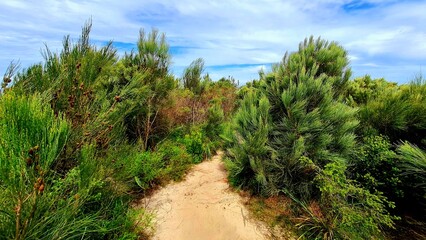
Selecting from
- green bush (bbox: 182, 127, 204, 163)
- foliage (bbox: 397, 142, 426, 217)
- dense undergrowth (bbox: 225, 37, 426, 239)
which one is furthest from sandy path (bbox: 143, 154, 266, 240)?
foliage (bbox: 397, 142, 426, 217)

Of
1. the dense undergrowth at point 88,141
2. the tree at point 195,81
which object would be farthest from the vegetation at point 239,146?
the tree at point 195,81

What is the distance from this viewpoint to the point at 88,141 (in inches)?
109

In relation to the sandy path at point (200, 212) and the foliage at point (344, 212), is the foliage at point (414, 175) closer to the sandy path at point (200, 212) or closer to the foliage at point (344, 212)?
the foliage at point (344, 212)

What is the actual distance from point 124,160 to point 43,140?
2.06 metres

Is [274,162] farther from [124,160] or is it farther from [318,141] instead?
[124,160]

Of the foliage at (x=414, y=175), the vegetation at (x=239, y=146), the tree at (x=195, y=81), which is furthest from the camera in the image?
the tree at (x=195, y=81)

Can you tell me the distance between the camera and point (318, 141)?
4219 millimetres

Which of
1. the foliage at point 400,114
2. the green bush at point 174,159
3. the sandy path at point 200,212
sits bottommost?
the sandy path at point 200,212

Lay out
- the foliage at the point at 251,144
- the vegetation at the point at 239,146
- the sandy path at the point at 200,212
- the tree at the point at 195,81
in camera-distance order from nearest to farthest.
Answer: the vegetation at the point at 239,146 < the sandy path at the point at 200,212 < the foliage at the point at 251,144 < the tree at the point at 195,81

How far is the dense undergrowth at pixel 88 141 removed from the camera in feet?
5.17

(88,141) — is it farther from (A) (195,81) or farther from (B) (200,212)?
(A) (195,81)

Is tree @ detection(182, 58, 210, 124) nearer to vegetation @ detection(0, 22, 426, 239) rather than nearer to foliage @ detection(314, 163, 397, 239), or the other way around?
vegetation @ detection(0, 22, 426, 239)

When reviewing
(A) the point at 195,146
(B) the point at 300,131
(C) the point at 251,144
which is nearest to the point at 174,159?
(A) the point at 195,146

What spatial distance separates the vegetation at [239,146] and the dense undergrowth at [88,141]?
0.05ft
